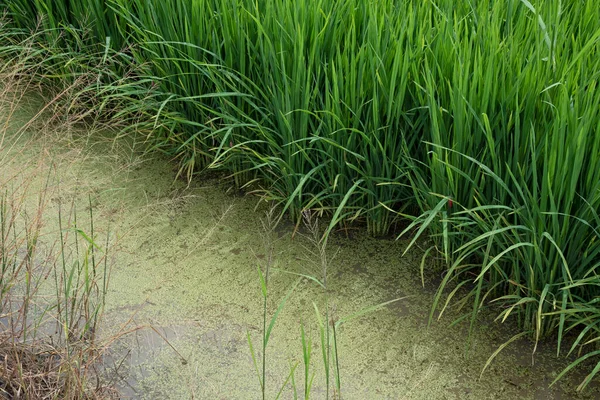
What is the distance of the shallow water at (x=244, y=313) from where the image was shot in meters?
1.54

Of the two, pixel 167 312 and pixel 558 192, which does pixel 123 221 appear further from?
pixel 558 192

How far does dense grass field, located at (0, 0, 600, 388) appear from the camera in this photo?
5.11 feet

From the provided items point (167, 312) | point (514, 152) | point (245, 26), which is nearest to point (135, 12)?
point (245, 26)

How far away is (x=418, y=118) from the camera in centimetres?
177

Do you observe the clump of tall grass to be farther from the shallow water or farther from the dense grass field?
the dense grass field

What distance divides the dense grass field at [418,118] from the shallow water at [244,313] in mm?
74

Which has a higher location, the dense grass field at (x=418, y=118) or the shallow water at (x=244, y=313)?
the dense grass field at (x=418, y=118)

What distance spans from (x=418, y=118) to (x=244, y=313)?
581 millimetres

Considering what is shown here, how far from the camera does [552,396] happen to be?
150 centimetres

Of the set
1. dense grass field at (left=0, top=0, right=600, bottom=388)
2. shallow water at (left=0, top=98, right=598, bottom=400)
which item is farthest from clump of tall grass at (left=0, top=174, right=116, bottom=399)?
dense grass field at (left=0, top=0, right=600, bottom=388)

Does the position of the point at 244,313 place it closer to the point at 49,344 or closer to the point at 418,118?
the point at 49,344

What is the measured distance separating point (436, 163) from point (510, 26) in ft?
1.47

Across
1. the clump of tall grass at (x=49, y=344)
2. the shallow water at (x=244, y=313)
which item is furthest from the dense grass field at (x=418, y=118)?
the clump of tall grass at (x=49, y=344)

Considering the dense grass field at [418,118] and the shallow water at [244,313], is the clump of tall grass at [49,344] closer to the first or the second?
the shallow water at [244,313]
